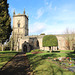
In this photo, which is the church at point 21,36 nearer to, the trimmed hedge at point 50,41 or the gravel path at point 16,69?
the trimmed hedge at point 50,41

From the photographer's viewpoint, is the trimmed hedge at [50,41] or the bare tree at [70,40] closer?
the trimmed hedge at [50,41]

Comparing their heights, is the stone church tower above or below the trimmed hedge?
above

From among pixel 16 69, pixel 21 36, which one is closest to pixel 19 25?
pixel 21 36

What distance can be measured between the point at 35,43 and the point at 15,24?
1789 centimetres

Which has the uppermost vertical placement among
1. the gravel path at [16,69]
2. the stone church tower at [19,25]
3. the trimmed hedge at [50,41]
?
the stone church tower at [19,25]

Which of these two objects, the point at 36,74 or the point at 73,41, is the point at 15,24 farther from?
the point at 36,74

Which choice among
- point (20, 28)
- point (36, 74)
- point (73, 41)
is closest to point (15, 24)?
point (20, 28)

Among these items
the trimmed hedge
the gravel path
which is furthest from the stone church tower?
the gravel path

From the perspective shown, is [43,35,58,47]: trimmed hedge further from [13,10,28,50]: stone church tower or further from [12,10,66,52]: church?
[13,10,28,50]: stone church tower

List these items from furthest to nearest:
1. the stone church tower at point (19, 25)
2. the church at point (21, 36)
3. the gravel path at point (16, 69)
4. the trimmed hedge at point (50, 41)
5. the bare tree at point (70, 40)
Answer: the stone church tower at point (19, 25)
the church at point (21, 36)
the bare tree at point (70, 40)
the trimmed hedge at point (50, 41)
the gravel path at point (16, 69)

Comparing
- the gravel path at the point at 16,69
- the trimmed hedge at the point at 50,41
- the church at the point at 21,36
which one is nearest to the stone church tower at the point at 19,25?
the church at the point at 21,36

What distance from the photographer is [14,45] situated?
1432 inches

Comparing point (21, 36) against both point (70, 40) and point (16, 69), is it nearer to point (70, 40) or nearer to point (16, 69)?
point (70, 40)

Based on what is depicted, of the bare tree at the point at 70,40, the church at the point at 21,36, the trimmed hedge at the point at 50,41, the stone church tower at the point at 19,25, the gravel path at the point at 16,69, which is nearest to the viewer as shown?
the gravel path at the point at 16,69
